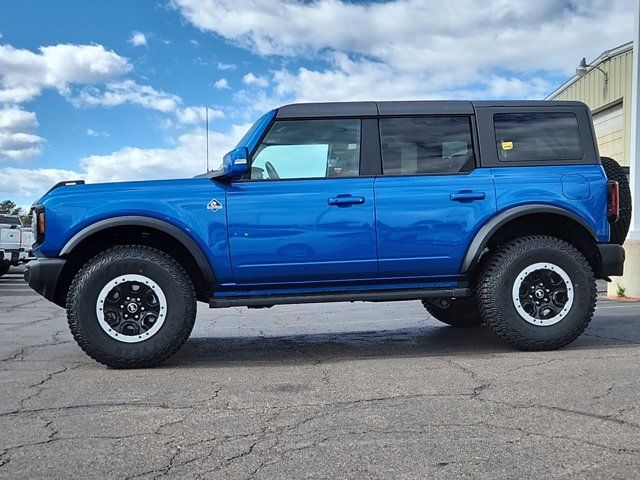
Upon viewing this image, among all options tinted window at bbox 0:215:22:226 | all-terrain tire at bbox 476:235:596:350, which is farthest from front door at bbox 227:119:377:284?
tinted window at bbox 0:215:22:226

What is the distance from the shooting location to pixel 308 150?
16.7 feet

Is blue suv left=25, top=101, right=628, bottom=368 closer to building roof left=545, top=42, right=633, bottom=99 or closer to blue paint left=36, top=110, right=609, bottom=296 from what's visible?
blue paint left=36, top=110, right=609, bottom=296

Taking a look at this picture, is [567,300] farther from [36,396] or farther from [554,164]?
[36,396]

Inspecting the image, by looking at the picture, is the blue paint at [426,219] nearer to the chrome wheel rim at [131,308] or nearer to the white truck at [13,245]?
the chrome wheel rim at [131,308]

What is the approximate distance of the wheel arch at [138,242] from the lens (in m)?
4.70

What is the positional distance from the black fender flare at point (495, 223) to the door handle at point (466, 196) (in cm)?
21

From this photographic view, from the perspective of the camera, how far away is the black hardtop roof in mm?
5133

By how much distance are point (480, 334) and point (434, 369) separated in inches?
72.7

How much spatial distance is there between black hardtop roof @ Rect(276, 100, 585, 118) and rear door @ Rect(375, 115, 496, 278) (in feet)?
0.35

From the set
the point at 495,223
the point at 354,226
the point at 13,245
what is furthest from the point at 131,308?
the point at 13,245

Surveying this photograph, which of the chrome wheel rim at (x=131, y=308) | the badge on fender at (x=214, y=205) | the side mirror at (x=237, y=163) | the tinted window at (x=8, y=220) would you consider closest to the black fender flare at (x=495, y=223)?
the side mirror at (x=237, y=163)

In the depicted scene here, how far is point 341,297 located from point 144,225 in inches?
63.7

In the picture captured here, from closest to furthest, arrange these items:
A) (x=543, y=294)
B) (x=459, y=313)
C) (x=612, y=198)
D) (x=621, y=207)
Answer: (x=543, y=294) < (x=612, y=198) < (x=621, y=207) < (x=459, y=313)

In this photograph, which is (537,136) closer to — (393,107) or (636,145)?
(393,107)
